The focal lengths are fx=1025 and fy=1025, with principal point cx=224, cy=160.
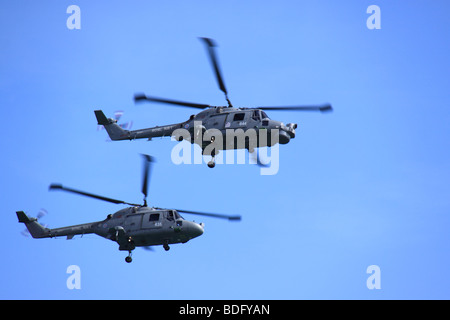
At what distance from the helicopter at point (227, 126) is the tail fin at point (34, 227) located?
10084mm

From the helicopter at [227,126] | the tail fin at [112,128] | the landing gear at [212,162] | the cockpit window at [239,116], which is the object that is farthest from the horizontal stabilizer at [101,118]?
the cockpit window at [239,116]

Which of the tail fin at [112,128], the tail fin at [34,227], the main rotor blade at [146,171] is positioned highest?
the tail fin at [112,128]

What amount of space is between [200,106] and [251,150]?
4.01 meters

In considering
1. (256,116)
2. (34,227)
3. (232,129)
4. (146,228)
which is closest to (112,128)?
(34,227)

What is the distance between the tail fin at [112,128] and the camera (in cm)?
6512

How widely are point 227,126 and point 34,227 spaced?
15065 millimetres

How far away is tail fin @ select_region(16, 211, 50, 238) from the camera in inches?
2559

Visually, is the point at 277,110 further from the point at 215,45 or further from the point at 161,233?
the point at 161,233

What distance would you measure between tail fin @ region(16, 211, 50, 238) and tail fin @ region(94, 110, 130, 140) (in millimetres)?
7259

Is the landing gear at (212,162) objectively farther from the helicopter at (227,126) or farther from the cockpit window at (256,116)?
the cockpit window at (256,116)
